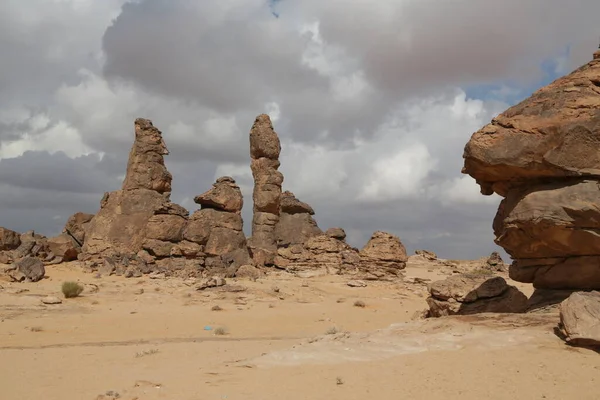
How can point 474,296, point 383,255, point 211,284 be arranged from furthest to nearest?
point 383,255
point 211,284
point 474,296

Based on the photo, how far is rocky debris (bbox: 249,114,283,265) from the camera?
40.4 metres

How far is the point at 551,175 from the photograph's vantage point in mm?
10438

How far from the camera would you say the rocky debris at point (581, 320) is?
8133mm

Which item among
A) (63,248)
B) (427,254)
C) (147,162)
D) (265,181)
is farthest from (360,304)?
(427,254)

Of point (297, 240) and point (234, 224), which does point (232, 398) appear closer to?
point (234, 224)

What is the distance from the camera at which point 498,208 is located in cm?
1205

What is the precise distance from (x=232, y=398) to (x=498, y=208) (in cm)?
783

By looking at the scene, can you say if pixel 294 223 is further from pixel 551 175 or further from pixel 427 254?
pixel 551 175

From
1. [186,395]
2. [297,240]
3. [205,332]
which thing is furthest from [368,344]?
[297,240]

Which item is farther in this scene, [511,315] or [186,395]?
[511,315]

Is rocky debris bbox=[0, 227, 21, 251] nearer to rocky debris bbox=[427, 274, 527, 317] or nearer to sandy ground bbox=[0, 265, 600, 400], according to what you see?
sandy ground bbox=[0, 265, 600, 400]

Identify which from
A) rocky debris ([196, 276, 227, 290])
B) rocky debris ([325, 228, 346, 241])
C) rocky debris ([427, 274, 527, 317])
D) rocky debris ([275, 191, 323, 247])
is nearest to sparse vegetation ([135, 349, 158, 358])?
rocky debris ([427, 274, 527, 317])

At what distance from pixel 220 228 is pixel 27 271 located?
11.3 m

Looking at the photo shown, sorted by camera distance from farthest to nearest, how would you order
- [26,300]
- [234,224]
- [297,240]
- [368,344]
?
1. [297,240]
2. [234,224]
3. [26,300]
4. [368,344]
